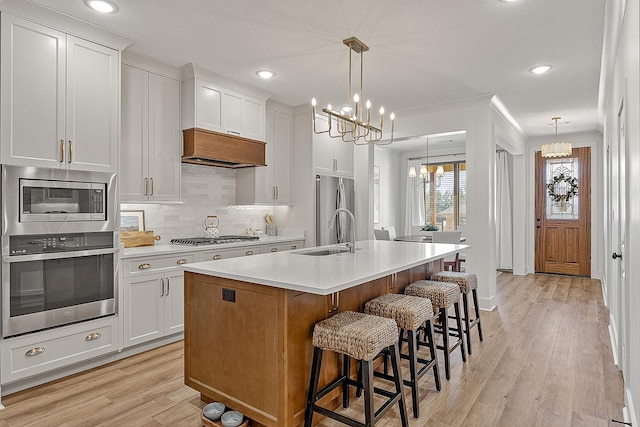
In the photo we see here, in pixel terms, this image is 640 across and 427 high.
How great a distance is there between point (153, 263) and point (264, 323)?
1.77 metres

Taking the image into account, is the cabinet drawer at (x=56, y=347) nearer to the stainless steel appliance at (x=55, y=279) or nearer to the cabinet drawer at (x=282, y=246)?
the stainless steel appliance at (x=55, y=279)

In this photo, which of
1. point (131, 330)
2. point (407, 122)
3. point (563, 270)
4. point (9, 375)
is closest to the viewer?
point (9, 375)

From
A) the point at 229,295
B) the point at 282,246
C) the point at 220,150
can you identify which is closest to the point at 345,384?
the point at 229,295

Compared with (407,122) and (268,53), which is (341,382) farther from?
(407,122)

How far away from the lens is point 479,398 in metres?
2.57

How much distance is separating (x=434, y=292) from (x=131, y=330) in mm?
2494

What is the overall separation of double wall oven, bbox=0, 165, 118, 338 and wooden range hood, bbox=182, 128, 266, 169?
0.94 metres

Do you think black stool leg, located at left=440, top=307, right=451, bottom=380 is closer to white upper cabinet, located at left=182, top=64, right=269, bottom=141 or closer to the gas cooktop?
the gas cooktop

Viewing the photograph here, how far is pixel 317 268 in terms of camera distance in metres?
2.35

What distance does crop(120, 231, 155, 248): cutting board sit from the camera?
141 inches

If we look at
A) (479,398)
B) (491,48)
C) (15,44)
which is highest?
(491,48)

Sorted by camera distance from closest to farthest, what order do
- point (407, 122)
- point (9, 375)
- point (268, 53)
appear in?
1. point (9, 375)
2. point (268, 53)
3. point (407, 122)

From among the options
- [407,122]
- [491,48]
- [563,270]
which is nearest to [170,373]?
[491,48]

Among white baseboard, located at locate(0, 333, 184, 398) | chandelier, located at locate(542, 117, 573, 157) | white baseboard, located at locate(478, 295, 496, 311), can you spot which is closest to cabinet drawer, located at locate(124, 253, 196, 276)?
white baseboard, located at locate(0, 333, 184, 398)
